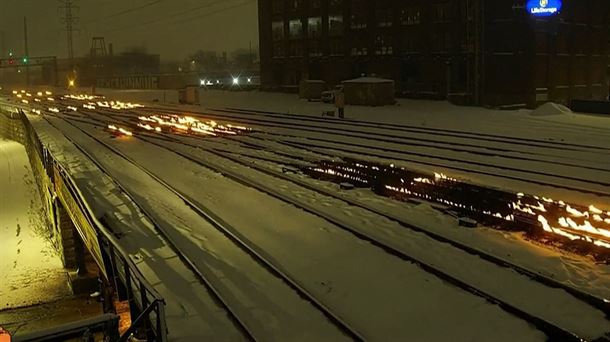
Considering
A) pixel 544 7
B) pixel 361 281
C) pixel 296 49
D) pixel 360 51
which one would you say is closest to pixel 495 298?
pixel 361 281

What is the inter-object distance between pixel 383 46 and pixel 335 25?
7330 mm

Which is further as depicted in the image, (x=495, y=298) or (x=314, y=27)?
(x=314, y=27)

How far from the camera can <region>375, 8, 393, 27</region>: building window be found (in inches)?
2003

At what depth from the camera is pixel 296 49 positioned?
61.6m

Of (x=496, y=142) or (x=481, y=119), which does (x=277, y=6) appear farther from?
(x=496, y=142)

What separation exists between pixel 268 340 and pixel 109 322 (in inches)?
69.7

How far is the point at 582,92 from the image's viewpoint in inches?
1863

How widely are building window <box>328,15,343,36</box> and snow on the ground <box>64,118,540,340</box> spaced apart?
149 ft

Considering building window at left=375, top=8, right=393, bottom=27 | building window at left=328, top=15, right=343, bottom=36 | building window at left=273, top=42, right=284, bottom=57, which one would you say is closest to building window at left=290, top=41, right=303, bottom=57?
building window at left=273, top=42, right=284, bottom=57

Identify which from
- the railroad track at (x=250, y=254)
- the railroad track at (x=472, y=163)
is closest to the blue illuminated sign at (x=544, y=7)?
the railroad track at (x=472, y=163)

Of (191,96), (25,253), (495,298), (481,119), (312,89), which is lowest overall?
(25,253)

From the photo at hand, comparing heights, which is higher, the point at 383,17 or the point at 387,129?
the point at 383,17

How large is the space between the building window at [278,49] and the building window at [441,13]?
21.3 m

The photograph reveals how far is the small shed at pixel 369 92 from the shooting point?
39.3 m
